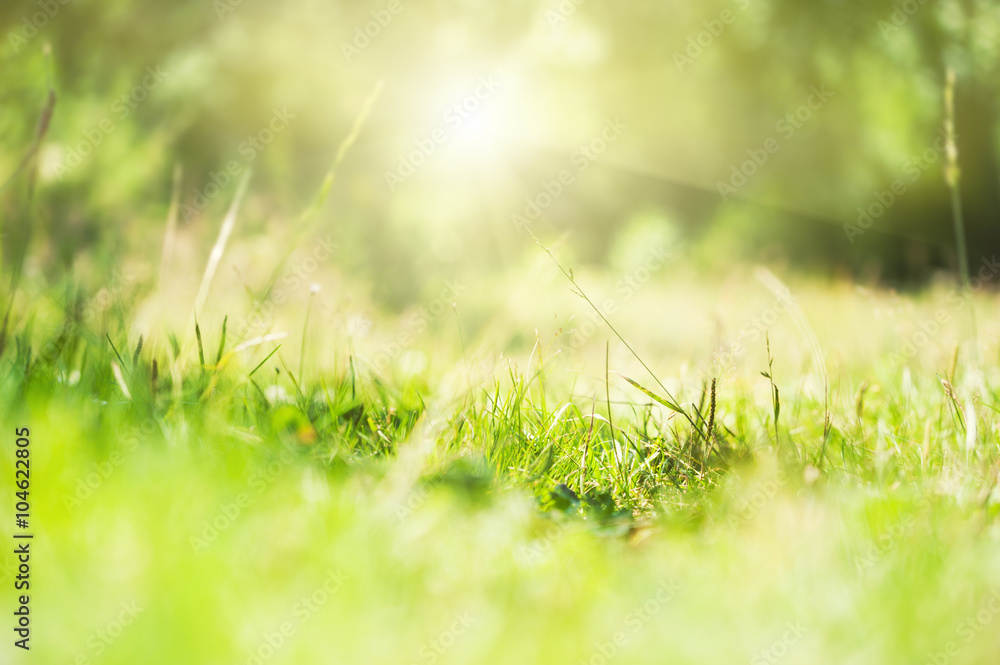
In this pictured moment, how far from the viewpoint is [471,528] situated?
3.90ft

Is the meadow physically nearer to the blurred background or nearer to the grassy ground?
the grassy ground

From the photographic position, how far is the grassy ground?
2.83ft

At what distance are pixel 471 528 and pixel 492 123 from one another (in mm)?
11723

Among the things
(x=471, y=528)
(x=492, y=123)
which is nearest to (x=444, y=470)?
(x=471, y=528)

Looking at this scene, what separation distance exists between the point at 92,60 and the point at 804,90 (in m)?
10.2

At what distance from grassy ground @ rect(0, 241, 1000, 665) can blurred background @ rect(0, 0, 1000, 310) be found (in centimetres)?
274

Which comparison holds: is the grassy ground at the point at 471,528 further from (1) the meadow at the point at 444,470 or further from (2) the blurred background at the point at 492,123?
(2) the blurred background at the point at 492,123

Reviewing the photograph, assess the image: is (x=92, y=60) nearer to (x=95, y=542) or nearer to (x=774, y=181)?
(x=95, y=542)

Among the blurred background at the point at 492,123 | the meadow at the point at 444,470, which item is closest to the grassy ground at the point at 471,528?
the meadow at the point at 444,470

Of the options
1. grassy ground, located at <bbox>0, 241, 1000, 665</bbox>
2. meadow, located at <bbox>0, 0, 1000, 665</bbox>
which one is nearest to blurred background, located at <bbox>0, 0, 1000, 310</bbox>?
meadow, located at <bbox>0, 0, 1000, 665</bbox>

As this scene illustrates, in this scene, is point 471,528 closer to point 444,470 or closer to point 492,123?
point 444,470

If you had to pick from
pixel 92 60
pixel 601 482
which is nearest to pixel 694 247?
pixel 92 60

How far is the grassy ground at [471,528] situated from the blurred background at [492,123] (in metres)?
2.74

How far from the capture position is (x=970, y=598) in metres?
0.99
